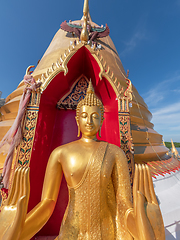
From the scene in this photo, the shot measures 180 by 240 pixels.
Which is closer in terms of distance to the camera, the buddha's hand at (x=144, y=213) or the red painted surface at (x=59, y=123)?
the buddha's hand at (x=144, y=213)

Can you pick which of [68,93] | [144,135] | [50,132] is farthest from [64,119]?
[144,135]

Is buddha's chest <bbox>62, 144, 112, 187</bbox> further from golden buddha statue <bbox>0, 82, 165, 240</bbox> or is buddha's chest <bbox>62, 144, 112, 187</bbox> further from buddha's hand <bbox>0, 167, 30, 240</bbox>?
buddha's hand <bbox>0, 167, 30, 240</bbox>

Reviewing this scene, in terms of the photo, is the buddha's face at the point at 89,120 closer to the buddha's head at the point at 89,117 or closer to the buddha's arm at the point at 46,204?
the buddha's head at the point at 89,117

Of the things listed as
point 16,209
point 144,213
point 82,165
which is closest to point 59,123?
point 82,165

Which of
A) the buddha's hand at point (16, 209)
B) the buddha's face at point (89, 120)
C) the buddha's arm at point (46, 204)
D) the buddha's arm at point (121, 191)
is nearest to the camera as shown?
the buddha's hand at point (16, 209)

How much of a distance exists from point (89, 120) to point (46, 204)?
1007 mm

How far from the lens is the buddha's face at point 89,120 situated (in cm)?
143

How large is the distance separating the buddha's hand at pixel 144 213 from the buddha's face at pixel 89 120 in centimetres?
64

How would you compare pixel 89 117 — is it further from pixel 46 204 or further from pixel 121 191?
pixel 46 204

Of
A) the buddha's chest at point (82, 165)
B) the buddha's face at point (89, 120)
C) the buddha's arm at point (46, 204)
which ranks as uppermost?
the buddha's face at point (89, 120)

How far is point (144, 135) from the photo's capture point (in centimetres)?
347

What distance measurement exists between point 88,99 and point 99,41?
5.20m

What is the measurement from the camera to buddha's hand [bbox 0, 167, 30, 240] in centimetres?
85

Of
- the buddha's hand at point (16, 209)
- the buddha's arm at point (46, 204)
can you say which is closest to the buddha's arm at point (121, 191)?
the buddha's arm at point (46, 204)
